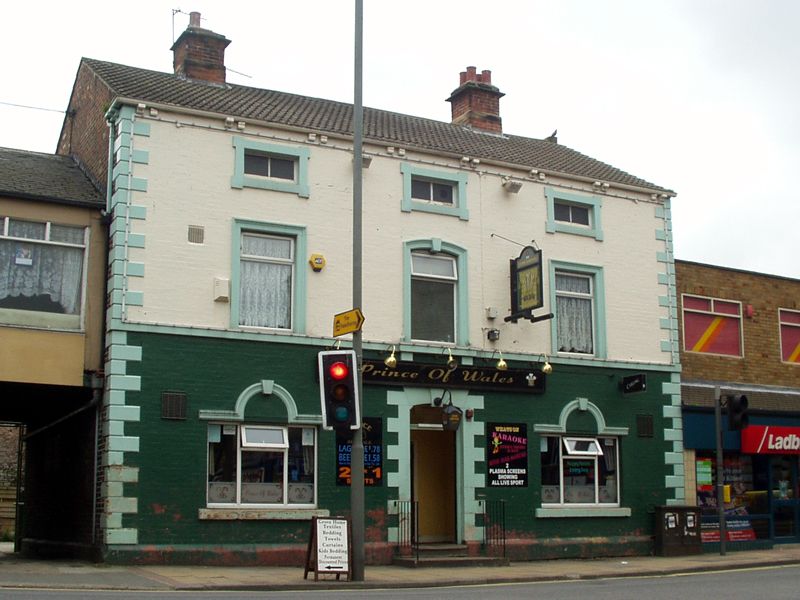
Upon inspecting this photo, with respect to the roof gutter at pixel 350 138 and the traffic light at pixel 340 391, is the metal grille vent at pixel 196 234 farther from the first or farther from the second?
the traffic light at pixel 340 391

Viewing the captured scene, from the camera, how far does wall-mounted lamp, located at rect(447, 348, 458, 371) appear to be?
22000mm

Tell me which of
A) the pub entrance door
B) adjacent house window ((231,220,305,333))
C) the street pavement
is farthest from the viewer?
the pub entrance door

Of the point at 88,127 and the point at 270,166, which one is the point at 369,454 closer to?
the point at 270,166

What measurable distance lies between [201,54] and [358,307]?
10.4 metres

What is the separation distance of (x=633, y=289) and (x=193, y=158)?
33.4 feet

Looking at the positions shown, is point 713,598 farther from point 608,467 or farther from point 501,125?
point 501,125

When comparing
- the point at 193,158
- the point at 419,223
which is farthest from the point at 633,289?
the point at 193,158

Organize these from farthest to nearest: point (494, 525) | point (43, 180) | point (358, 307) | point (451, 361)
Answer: point (494, 525) → point (451, 361) → point (43, 180) → point (358, 307)

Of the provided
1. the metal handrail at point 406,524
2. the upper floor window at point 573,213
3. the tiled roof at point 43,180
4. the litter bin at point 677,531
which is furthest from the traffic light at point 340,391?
the litter bin at point 677,531

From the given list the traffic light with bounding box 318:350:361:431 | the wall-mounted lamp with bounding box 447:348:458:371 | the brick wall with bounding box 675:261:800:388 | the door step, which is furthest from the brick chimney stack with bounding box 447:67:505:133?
the traffic light with bounding box 318:350:361:431

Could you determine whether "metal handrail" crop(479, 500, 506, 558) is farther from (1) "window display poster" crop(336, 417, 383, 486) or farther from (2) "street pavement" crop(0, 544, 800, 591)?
(1) "window display poster" crop(336, 417, 383, 486)

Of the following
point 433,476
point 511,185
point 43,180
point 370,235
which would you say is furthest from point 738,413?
point 43,180

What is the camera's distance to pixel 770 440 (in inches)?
1014

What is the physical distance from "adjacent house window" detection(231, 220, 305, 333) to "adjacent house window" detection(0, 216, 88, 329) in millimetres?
2848
